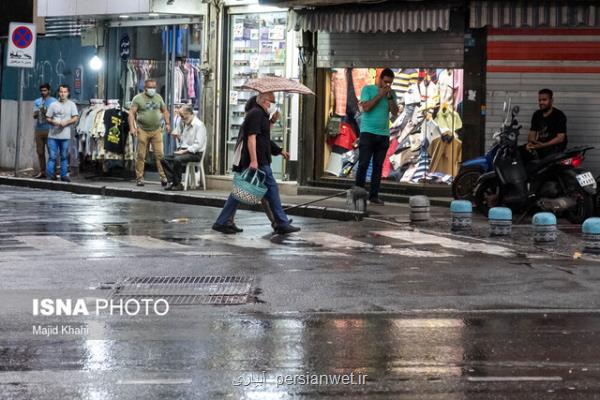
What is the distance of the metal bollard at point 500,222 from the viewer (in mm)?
15570

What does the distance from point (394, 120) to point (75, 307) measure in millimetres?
12127

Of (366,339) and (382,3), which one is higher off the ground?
(382,3)

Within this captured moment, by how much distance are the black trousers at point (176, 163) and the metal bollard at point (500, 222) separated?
9.26 m

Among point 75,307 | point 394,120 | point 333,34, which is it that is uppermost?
point 333,34

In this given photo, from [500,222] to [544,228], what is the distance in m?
0.91

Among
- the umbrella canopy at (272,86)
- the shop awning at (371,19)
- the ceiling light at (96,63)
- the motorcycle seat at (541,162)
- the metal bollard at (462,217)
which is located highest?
the shop awning at (371,19)

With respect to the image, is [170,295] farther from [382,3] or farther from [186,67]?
[186,67]

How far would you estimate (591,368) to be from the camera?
787 centimetres

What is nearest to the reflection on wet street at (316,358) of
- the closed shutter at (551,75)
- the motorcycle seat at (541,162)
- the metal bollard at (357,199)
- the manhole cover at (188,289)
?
the manhole cover at (188,289)

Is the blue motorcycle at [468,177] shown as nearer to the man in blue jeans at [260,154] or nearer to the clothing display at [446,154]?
the clothing display at [446,154]

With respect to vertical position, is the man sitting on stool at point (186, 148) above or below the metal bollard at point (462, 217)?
above

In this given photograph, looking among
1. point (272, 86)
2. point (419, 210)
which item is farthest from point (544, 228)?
point (272, 86)

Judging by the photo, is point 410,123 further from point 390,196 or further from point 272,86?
point 272,86

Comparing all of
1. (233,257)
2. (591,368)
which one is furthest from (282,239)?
(591,368)
